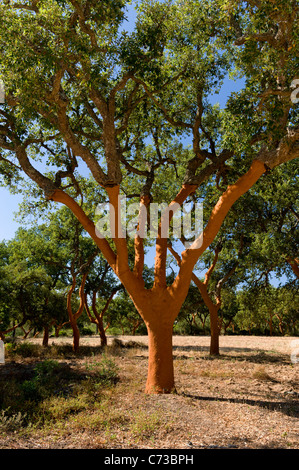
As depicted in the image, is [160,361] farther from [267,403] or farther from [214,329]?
[214,329]

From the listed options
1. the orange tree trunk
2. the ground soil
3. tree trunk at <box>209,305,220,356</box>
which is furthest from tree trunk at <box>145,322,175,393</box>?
tree trunk at <box>209,305,220,356</box>

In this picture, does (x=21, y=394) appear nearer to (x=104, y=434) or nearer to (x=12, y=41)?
(x=104, y=434)

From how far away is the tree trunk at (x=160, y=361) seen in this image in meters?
7.55

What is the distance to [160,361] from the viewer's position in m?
7.61

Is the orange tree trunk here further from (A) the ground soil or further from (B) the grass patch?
(B) the grass patch

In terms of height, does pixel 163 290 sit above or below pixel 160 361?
above

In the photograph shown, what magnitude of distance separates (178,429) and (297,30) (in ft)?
25.9

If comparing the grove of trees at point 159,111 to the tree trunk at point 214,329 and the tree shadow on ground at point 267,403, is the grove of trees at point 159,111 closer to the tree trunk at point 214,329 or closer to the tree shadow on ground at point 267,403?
the tree shadow on ground at point 267,403

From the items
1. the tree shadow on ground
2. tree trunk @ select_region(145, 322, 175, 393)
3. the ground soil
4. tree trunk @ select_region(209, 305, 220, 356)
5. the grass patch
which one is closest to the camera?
the ground soil

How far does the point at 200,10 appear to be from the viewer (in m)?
8.78

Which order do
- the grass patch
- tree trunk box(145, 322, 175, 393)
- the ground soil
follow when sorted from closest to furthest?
1. the ground soil
2. the grass patch
3. tree trunk box(145, 322, 175, 393)

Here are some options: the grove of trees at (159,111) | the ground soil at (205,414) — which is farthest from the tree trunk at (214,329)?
the ground soil at (205,414)

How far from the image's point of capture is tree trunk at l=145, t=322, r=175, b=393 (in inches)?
297

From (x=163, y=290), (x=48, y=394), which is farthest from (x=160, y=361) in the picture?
(x=48, y=394)
